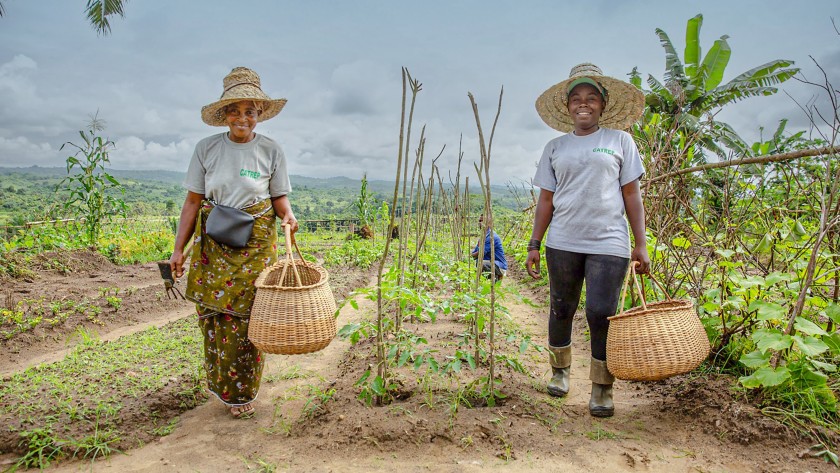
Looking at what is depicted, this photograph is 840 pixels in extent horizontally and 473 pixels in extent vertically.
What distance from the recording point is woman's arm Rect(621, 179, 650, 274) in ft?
7.61

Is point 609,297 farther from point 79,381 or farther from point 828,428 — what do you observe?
point 79,381

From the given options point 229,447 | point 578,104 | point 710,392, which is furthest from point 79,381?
point 710,392

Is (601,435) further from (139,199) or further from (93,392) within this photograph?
(139,199)

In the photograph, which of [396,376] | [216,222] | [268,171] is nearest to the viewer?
[216,222]

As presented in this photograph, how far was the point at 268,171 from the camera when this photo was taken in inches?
97.4

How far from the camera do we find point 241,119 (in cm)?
241

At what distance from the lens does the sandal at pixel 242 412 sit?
2510 mm

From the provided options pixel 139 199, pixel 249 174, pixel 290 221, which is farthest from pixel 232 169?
pixel 139 199

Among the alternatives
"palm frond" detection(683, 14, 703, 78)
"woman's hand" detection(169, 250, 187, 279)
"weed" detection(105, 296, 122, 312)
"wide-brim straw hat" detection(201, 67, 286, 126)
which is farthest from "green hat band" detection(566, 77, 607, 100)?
"palm frond" detection(683, 14, 703, 78)

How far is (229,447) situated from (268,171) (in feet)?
4.27

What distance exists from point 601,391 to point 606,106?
1.45 metres

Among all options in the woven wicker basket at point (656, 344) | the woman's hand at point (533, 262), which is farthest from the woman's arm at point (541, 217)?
the woven wicker basket at point (656, 344)

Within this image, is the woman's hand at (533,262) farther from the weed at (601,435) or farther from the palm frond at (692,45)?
the palm frond at (692,45)

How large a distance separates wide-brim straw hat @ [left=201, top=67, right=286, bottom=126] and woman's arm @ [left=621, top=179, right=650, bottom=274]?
5.87 feet
